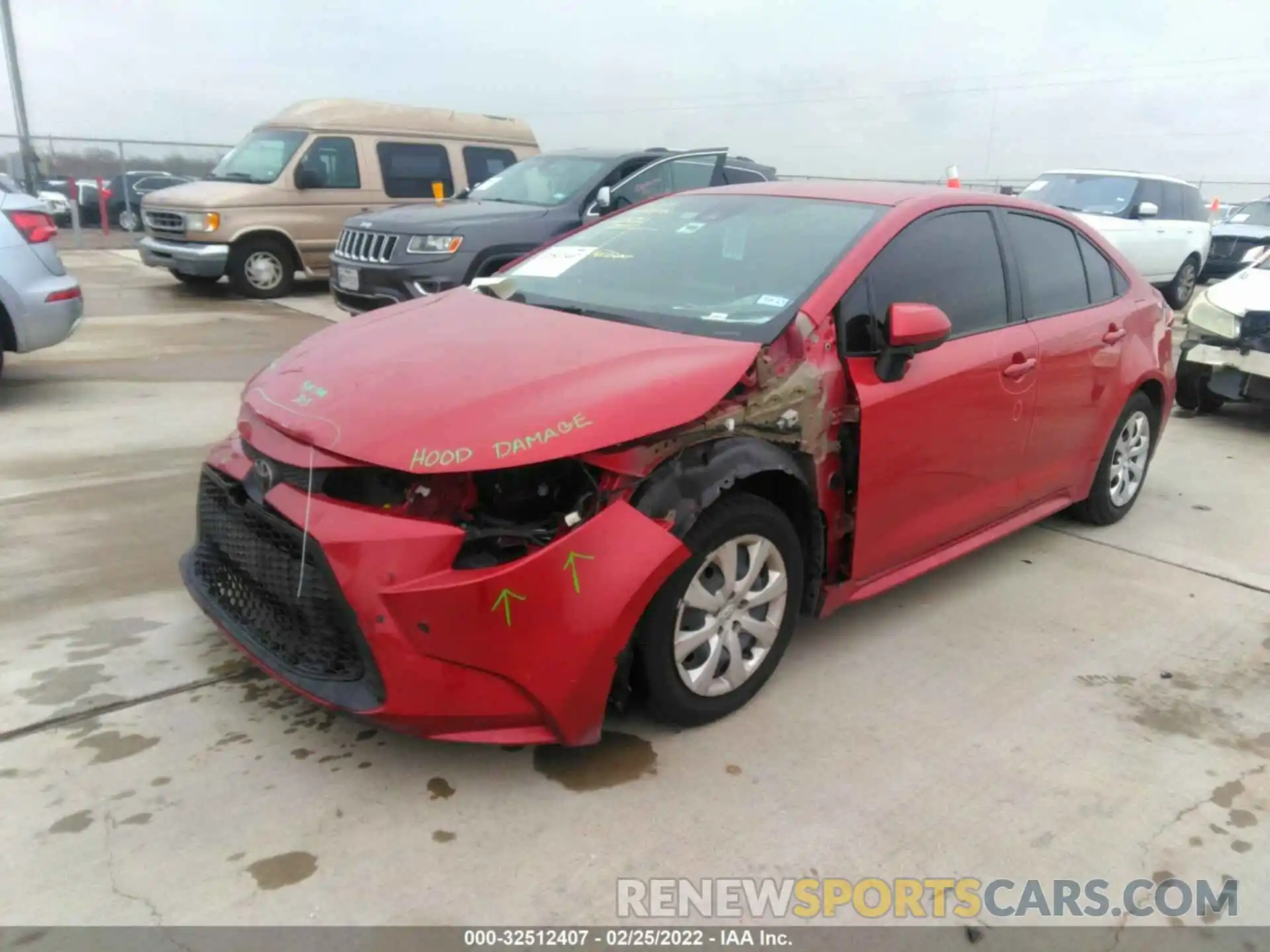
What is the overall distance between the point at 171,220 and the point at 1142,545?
10.8 meters

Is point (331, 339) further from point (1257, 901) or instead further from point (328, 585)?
point (1257, 901)

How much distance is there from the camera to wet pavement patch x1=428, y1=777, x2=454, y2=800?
275 centimetres

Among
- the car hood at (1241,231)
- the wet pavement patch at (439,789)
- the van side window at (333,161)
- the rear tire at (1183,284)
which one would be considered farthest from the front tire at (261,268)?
the car hood at (1241,231)

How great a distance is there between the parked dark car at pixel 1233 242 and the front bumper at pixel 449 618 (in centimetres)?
1684

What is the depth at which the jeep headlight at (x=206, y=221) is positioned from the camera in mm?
11250

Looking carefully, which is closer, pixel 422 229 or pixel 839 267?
pixel 839 267

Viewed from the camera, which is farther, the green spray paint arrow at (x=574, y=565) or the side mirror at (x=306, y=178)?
the side mirror at (x=306, y=178)

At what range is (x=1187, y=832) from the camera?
2764 mm

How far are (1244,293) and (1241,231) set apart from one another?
38.0 feet

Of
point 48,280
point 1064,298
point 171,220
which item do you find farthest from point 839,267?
point 171,220

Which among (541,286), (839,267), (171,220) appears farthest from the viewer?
(171,220)

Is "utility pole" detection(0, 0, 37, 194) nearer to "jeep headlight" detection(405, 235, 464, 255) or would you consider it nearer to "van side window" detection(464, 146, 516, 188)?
"van side window" detection(464, 146, 516, 188)

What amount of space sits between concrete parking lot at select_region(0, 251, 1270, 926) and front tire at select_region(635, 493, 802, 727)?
0.15 metres

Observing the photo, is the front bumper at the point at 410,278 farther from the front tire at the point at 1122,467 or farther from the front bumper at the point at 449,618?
the front bumper at the point at 449,618
